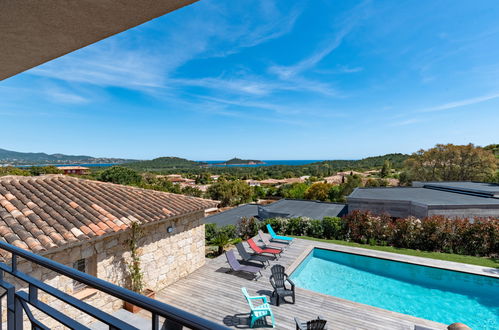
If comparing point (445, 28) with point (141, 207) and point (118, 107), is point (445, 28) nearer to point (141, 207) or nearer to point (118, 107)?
point (141, 207)

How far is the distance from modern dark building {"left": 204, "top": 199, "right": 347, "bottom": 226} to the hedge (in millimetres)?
1778

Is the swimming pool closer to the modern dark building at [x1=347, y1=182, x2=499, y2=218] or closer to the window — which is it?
the modern dark building at [x1=347, y1=182, x2=499, y2=218]

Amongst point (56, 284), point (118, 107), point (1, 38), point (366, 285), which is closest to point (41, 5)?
point (1, 38)

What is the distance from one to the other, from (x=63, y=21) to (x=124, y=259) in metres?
6.51

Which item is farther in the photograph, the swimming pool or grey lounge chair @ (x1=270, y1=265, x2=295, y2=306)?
the swimming pool

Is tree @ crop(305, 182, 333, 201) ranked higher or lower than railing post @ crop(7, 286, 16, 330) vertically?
lower

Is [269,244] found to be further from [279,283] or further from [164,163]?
[164,163]

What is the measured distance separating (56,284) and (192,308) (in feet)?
11.1

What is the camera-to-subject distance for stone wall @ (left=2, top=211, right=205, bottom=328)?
530 cm

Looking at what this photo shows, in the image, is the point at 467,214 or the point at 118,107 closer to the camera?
the point at 467,214

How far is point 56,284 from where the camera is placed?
17.0ft

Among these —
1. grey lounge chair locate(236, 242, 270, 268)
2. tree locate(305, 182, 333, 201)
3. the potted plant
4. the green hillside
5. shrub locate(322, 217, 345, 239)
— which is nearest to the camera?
the potted plant

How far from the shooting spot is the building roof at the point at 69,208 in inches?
203

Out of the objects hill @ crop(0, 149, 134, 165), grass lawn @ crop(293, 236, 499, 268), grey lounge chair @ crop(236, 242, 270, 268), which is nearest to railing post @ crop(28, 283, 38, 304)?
grey lounge chair @ crop(236, 242, 270, 268)
